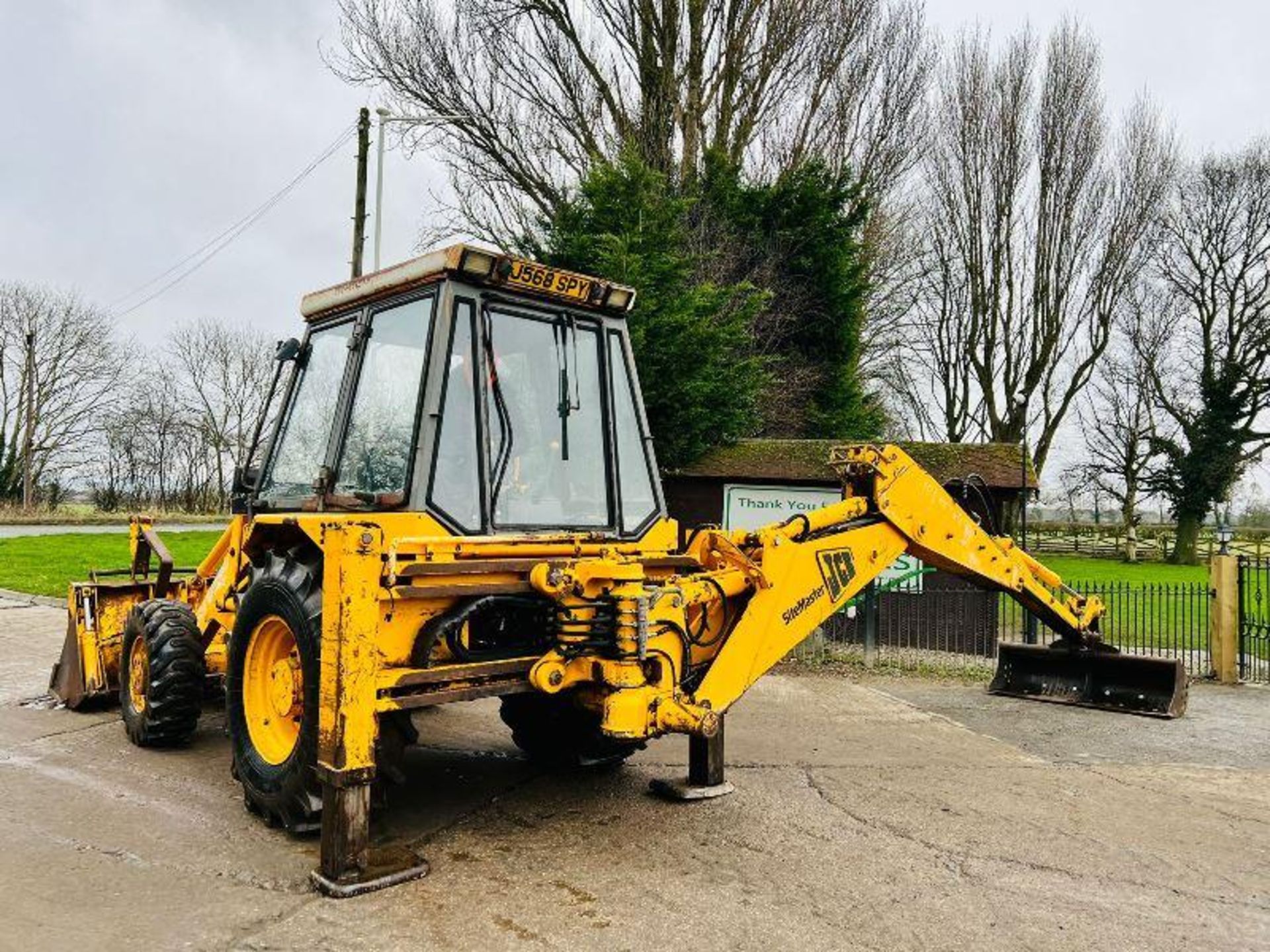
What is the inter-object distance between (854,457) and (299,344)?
3388 mm

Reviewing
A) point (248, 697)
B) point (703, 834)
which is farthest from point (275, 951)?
point (703, 834)

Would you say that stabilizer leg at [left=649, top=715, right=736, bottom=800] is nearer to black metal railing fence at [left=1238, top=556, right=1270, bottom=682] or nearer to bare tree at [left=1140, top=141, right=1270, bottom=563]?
black metal railing fence at [left=1238, top=556, right=1270, bottom=682]

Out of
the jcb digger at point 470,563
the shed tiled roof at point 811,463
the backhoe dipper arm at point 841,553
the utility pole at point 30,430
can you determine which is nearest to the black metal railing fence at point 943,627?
the shed tiled roof at point 811,463

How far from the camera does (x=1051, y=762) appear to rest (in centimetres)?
672

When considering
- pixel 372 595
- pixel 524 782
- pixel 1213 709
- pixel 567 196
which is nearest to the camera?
pixel 372 595

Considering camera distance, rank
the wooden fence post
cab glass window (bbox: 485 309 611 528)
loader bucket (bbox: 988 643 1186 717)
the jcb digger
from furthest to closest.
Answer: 1. the wooden fence post
2. loader bucket (bbox: 988 643 1186 717)
3. cab glass window (bbox: 485 309 611 528)
4. the jcb digger

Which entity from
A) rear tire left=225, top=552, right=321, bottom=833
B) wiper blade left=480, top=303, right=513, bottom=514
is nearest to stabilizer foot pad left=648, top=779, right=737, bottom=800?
rear tire left=225, top=552, right=321, bottom=833

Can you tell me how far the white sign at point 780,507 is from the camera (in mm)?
11992

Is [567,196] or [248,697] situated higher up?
[567,196]

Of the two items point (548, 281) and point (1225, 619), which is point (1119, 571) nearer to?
point (1225, 619)

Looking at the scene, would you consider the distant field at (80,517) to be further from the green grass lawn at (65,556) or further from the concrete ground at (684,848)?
the concrete ground at (684,848)

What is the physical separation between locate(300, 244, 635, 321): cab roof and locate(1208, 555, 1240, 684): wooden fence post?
8.00 m

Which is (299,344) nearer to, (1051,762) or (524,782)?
(524,782)

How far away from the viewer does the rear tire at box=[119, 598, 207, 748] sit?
593cm
